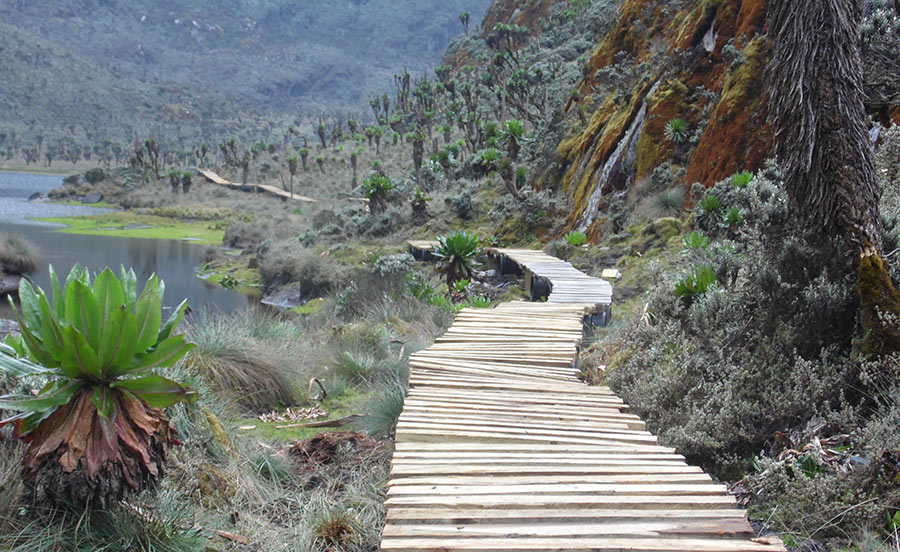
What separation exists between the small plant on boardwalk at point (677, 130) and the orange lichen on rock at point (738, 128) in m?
0.95

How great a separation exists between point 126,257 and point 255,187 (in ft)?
105

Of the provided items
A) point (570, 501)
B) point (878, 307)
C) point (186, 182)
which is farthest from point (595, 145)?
point (186, 182)

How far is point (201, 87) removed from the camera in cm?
15950

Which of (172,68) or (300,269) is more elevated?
(172,68)

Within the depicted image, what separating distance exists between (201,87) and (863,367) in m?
170

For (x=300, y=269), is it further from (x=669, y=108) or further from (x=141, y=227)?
(x=141, y=227)

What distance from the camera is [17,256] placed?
25.6 meters

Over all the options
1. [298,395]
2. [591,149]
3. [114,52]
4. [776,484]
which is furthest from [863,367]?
[114,52]

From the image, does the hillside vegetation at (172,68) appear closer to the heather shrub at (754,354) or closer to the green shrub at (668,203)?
the green shrub at (668,203)

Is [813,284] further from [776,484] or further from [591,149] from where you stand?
[591,149]

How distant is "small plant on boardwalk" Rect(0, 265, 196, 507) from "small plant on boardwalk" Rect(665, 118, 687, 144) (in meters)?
13.1

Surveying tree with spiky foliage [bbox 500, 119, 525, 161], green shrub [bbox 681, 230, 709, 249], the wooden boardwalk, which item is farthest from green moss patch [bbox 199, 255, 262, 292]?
the wooden boardwalk

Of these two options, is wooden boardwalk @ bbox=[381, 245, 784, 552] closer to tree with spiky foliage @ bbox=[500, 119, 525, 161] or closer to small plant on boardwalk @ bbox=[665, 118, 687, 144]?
small plant on boardwalk @ bbox=[665, 118, 687, 144]

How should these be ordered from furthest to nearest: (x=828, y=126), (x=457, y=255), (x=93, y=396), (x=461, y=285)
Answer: (x=457, y=255) → (x=461, y=285) → (x=828, y=126) → (x=93, y=396)
